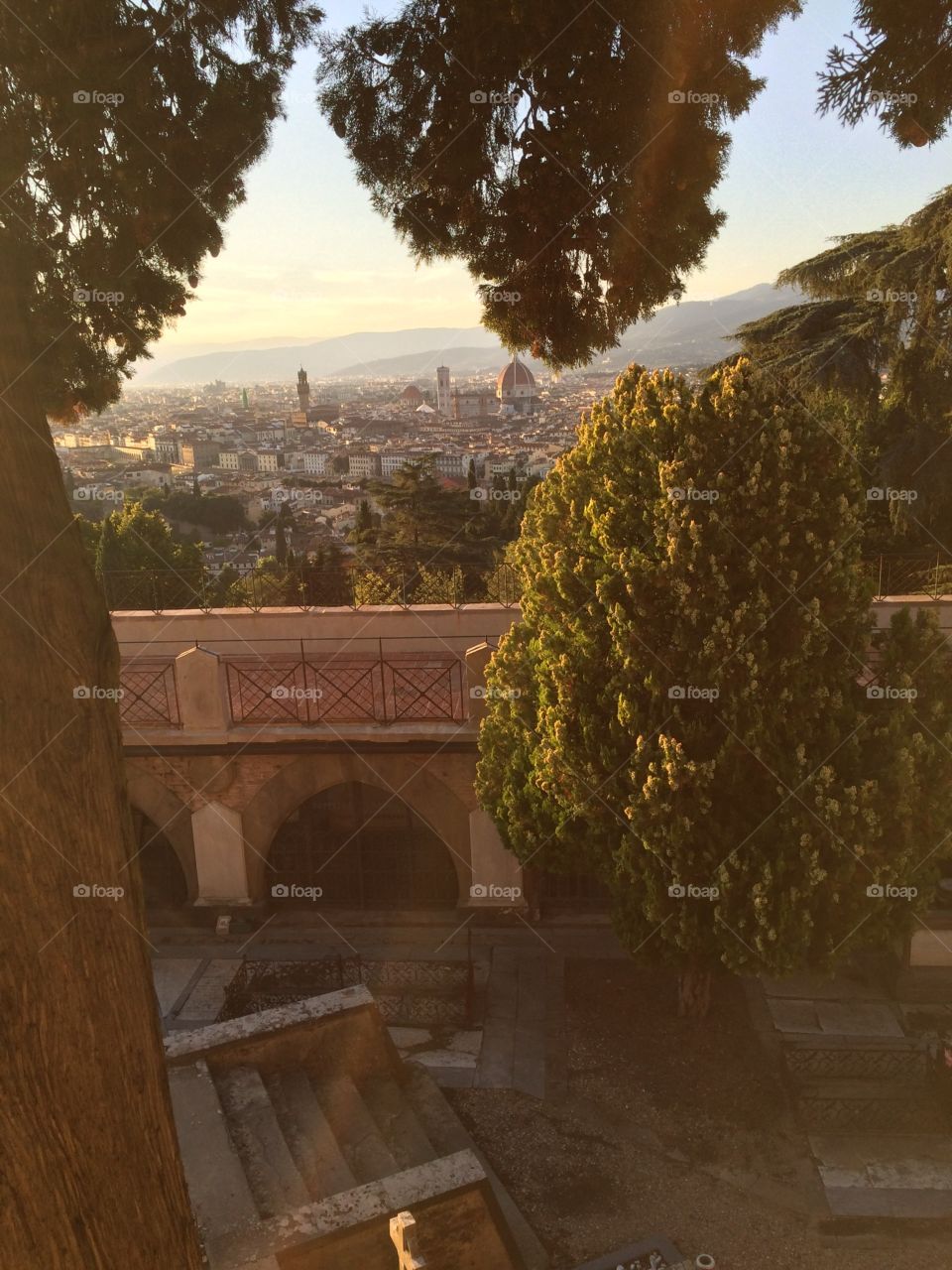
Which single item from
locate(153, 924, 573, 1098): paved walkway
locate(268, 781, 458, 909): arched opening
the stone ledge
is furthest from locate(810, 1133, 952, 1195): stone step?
locate(268, 781, 458, 909): arched opening

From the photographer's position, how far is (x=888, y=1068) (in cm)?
1045

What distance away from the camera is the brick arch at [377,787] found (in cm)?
1320

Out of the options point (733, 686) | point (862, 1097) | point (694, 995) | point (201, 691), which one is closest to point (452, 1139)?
point (694, 995)

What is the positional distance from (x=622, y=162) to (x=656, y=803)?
5.64m

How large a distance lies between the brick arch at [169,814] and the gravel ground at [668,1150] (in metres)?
5.46

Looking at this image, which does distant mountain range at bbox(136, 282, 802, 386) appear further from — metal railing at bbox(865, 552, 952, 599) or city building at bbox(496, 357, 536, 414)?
metal railing at bbox(865, 552, 952, 599)

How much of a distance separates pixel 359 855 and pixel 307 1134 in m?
4.96

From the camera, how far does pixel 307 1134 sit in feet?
30.2

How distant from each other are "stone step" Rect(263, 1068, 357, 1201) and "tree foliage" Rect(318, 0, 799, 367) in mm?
7243

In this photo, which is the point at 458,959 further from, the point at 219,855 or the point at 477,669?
the point at 477,669

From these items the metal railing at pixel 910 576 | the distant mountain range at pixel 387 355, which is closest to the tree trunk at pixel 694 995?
the metal railing at pixel 910 576

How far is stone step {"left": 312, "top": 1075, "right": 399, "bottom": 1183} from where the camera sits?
8.95 metres

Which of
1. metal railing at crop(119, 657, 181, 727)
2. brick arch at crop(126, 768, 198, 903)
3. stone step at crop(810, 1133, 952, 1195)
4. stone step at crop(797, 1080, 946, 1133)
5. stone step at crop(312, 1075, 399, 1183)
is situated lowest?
stone step at crop(810, 1133, 952, 1195)

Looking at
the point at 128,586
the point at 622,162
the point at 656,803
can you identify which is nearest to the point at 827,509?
the point at 656,803
